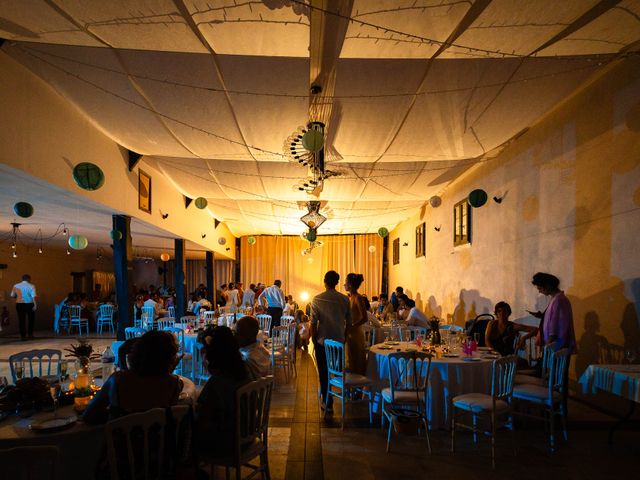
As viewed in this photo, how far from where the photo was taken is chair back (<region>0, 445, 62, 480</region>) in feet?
5.13

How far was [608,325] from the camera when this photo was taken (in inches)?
173

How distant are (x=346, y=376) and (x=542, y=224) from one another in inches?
130

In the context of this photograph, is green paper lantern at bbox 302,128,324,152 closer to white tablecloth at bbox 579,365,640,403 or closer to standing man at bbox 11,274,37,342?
white tablecloth at bbox 579,365,640,403

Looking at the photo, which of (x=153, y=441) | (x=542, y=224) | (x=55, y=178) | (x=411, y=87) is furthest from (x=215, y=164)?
(x=153, y=441)

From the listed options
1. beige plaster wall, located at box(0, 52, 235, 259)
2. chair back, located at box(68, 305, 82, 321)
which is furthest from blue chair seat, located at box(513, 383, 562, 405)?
chair back, located at box(68, 305, 82, 321)

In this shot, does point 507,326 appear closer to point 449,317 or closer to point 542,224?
point 542,224

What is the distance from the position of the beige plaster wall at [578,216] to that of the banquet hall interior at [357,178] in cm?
3

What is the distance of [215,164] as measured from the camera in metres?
7.24

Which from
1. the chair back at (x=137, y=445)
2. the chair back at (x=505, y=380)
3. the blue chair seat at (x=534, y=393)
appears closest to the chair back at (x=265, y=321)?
the blue chair seat at (x=534, y=393)

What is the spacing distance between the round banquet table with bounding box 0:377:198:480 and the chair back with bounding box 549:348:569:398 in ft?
11.8

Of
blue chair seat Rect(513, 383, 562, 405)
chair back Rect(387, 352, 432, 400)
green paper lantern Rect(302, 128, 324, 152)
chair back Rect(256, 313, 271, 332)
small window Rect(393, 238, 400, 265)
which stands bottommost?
chair back Rect(256, 313, 271, 332)

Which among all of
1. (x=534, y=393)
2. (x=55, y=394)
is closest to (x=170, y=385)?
(x=55, y=394)

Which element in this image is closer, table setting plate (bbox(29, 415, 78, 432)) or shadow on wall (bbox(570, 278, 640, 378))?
table setting plate (bbox(29, 415, 78, 432))

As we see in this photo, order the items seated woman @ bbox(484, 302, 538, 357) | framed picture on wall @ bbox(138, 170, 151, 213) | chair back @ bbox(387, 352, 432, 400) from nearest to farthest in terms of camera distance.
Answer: chair back @ bbox(387, 352, 432, 400)
seated woman @ bbox(484, 302, 538, 357)
framed picture on wall @ bbox(138, 170, 151, 213)
